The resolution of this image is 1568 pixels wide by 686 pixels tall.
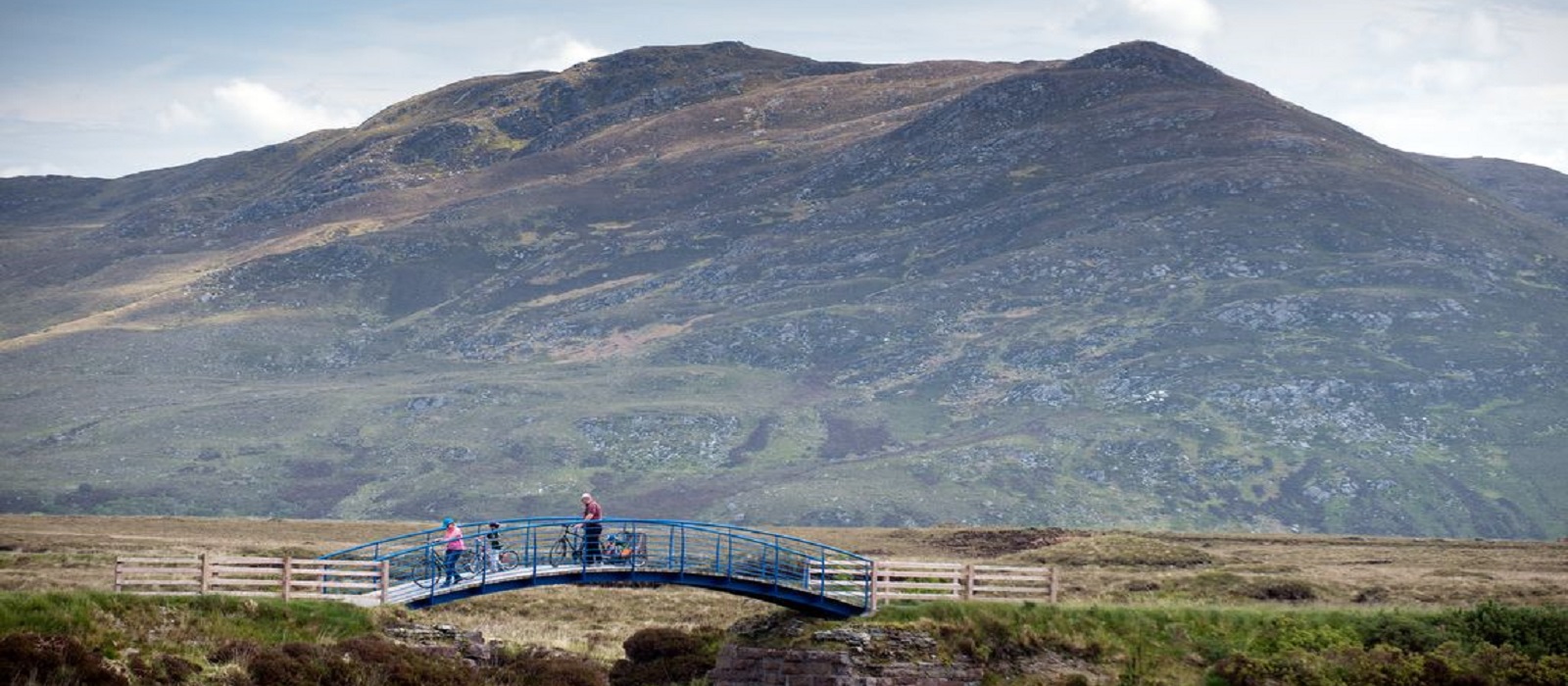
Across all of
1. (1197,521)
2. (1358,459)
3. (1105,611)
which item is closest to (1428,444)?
A: (1358,459)

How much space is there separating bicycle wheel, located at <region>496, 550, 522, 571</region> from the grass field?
7.86 feet

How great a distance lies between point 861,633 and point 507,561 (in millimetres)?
12303

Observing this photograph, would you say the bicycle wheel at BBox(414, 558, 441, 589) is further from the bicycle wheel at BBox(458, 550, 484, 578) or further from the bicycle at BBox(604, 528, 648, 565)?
the bicycle at BBox(604, 528, 648, 565)

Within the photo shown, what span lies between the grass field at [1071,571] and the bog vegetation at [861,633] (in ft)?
0.73

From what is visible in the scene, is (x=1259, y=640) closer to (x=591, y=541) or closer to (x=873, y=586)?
(x=873, y=586)

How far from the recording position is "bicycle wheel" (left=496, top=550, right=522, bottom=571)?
5196 cm

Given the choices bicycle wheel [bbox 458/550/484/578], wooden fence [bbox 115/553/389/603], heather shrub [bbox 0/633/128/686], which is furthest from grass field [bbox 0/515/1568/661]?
heather shrub [bbox 0/633/128/686]

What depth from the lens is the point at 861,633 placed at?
4828 cm

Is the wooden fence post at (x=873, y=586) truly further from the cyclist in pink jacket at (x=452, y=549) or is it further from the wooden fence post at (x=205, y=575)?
the wooden fence post at (x=205, y=575)

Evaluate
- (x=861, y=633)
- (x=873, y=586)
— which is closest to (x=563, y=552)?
(x=873, y=586)

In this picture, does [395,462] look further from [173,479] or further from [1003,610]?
[1003,610]

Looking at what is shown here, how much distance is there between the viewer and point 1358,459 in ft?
602

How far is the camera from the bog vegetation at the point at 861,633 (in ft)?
137

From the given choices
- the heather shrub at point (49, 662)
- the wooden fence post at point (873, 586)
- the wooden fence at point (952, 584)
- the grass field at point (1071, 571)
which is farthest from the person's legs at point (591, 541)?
the heather shrub at point (49, 662)
